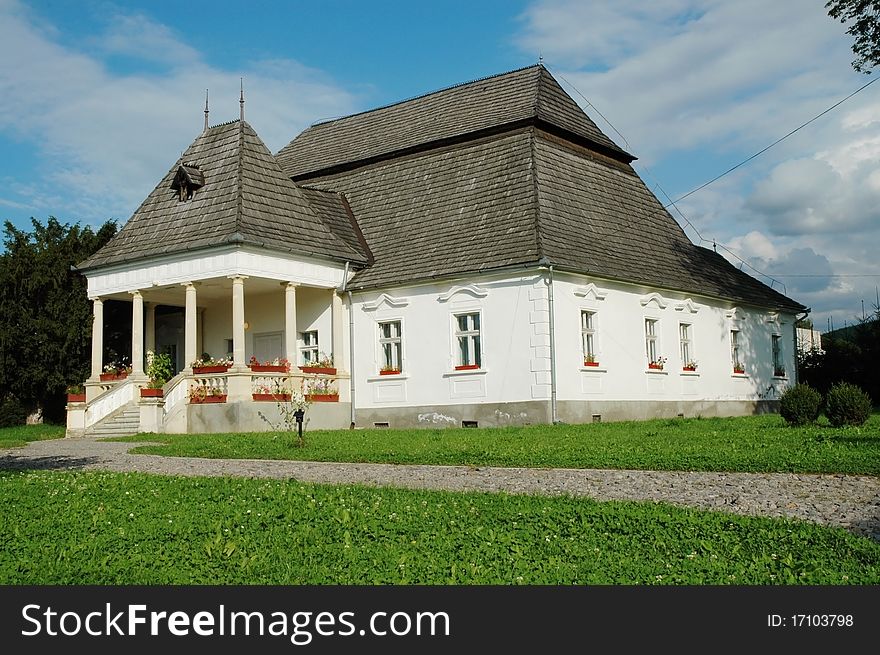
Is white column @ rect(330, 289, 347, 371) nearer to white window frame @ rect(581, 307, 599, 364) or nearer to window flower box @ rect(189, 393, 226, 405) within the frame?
→ window flower box @ rect(189, 393, 226, 405)

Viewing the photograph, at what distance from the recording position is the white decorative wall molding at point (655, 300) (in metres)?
26.5

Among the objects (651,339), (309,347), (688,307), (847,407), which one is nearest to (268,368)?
(309,347)

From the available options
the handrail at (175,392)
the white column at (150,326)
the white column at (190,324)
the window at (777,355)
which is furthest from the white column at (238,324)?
the window at (777,355)

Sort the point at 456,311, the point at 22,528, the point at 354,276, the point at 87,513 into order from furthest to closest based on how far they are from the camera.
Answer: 1. the point at 354,276
2. the point at 456,311
3. the point at 87,513
4. the point at 22,528

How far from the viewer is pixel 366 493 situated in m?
9.95

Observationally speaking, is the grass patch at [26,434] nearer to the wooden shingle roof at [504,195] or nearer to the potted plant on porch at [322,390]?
the potted plant on porch at [322,390]

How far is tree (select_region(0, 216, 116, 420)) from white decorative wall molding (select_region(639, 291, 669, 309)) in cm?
1838

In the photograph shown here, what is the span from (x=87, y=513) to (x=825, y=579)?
6.59m

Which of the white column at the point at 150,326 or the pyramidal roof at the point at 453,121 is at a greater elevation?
the pyramidal roof at the point at 453,121

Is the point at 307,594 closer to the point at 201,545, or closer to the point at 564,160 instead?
the point at 201,545

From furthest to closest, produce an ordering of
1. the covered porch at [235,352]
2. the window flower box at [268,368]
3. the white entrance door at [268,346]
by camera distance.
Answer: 1. the white entrance door at [268,346]
2. the window flower box at [268,368]
3. the covered porch at [235,352]

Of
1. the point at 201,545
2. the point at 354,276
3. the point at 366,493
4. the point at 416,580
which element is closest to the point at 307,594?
the point at 416,580

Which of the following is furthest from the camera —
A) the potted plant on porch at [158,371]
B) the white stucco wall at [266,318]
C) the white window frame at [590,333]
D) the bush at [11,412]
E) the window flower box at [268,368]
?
the bush at [11,412]

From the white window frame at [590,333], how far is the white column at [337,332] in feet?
23.0
